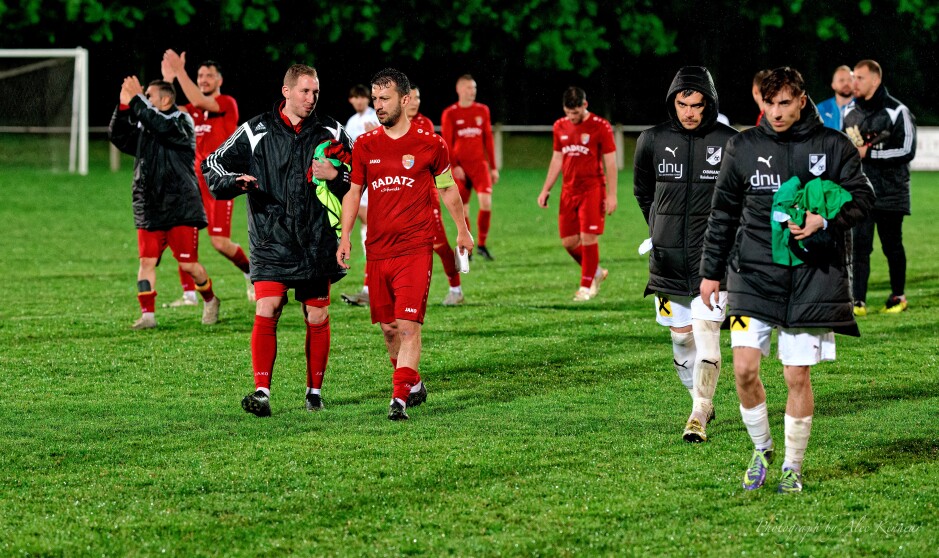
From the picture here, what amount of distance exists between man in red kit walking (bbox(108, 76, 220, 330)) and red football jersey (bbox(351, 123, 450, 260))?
396 centimetres

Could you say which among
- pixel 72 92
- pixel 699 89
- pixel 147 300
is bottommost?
pixel 147 300

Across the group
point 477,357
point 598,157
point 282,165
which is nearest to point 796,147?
point 282,165

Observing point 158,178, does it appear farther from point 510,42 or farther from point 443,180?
point 510,42

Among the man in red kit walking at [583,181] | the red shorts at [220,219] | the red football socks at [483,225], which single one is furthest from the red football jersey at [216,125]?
the red football socks at [483,225]

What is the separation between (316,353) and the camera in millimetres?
7543

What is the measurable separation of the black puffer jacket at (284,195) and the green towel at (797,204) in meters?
2.85

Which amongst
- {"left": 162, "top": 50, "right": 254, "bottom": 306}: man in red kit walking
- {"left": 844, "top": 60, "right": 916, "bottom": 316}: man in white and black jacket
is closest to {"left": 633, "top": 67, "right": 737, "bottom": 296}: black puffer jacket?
{"left": 844, "top": 60, "right": 916, "bottom": 316}: man in white and black jacket

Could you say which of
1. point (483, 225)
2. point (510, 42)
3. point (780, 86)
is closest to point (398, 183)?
point (780, 86)

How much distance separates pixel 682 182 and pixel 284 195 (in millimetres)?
2287

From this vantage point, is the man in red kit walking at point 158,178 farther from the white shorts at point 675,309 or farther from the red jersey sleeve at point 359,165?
the white shorts at point 675,309

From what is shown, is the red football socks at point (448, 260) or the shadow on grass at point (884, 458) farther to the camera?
the red football socks at point (448, 260)

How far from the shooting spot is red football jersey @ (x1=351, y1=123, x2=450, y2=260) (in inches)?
285

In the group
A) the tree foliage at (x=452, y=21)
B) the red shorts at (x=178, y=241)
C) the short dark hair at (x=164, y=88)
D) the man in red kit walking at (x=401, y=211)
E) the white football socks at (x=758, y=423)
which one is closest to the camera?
the white football socks at (x=758, y=423)

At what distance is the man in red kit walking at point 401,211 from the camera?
7230 millimetres
